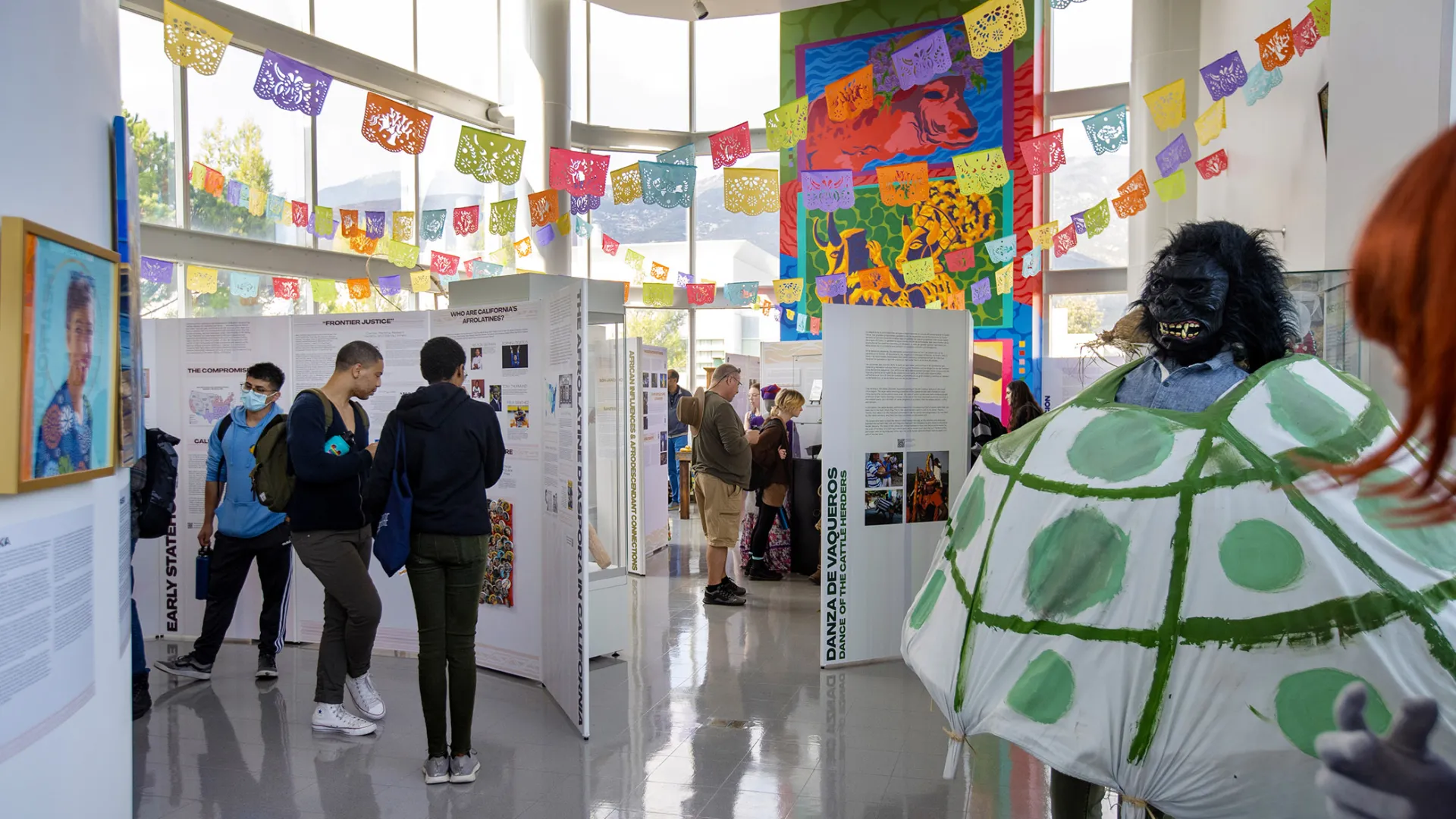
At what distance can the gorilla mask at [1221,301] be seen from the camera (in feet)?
7.20

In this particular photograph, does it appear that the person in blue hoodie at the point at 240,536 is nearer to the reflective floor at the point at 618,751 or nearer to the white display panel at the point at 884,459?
the reflective floor at the point at 618,751

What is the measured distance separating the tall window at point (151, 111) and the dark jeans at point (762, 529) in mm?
6944

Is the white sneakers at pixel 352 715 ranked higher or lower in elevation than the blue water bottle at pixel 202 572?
lower

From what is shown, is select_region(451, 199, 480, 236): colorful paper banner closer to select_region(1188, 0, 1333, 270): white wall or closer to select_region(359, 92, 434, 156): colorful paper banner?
select_region(359, 92, 434, 156): colorful paper banner

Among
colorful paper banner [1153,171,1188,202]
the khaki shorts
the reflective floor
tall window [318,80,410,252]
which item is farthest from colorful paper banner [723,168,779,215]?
tall window [318,80,410,252]

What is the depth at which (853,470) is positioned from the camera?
18.6 ft

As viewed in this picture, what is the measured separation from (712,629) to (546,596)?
184 cm

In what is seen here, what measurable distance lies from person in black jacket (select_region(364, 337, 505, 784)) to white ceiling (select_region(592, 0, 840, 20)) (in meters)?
11.2

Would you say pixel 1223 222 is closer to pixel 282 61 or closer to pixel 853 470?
pixel 853 470

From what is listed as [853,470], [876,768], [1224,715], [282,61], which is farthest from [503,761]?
[282,61]

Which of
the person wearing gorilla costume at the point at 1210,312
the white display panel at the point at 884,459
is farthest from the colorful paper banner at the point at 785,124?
the person wearing gorilla costume at the point at 1210,312

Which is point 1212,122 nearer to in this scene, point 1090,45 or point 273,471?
point 273,471

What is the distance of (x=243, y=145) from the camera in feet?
35.7

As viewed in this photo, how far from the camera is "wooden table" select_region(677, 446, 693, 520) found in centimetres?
1272
